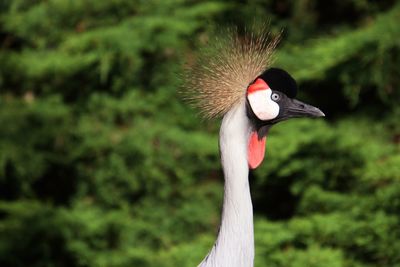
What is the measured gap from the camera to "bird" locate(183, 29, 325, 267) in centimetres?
234

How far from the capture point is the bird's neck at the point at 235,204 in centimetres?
234

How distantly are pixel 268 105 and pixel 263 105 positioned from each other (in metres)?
0.02

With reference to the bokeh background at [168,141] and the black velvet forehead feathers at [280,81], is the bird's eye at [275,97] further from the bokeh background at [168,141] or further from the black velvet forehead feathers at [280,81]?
the bokeh background at [168,141]

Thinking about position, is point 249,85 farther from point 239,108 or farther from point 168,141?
point 168,141

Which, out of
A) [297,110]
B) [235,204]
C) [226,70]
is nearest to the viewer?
[235,204]

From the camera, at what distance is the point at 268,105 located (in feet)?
7.82

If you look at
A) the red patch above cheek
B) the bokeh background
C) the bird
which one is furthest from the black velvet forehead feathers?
the bokeh background

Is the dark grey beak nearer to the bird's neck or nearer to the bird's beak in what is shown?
the bird's beak

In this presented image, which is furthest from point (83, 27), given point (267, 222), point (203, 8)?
point (267, 222)

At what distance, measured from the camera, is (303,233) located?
14.3ft

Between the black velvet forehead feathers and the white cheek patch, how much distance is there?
27 millimetres

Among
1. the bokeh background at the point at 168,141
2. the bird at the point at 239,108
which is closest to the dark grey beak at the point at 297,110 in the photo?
the bird at the point at 239,108

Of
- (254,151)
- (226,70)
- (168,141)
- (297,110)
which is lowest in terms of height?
(254,151)

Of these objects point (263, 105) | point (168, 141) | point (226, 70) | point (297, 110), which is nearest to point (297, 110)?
point (297, 110)
